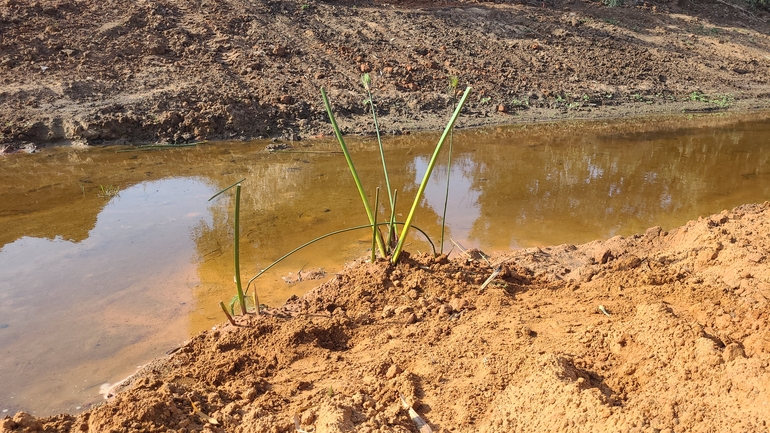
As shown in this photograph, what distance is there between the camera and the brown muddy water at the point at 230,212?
3.35 metres

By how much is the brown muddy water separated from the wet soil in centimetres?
67

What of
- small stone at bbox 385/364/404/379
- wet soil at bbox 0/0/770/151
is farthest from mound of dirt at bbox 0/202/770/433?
wet soil at bbox 0/0/770/151

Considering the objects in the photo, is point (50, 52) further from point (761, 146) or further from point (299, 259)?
point (761, 146)

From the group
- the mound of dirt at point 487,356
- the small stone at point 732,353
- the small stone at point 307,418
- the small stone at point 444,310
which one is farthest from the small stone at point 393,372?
the small stone at point 732,353

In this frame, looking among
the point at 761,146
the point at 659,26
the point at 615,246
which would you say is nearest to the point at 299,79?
the point at 615,246

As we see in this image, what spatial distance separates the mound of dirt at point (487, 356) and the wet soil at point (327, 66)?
17.6 feet

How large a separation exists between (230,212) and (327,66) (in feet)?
16.9

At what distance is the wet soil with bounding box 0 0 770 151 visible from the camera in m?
7.75

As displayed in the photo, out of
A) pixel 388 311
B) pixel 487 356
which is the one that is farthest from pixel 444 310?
pixel 487 356

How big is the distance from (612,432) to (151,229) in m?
4.26

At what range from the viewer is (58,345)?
3.24m

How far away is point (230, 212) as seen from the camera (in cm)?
524

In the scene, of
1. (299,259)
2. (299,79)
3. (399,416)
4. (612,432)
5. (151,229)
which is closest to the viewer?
(612,432)

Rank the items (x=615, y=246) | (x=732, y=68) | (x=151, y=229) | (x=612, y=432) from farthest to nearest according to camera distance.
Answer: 1. (x=732, y=68)
2. (x=151, y=229)
3. (x=615, y=246)
4. (x=612, y=432)
